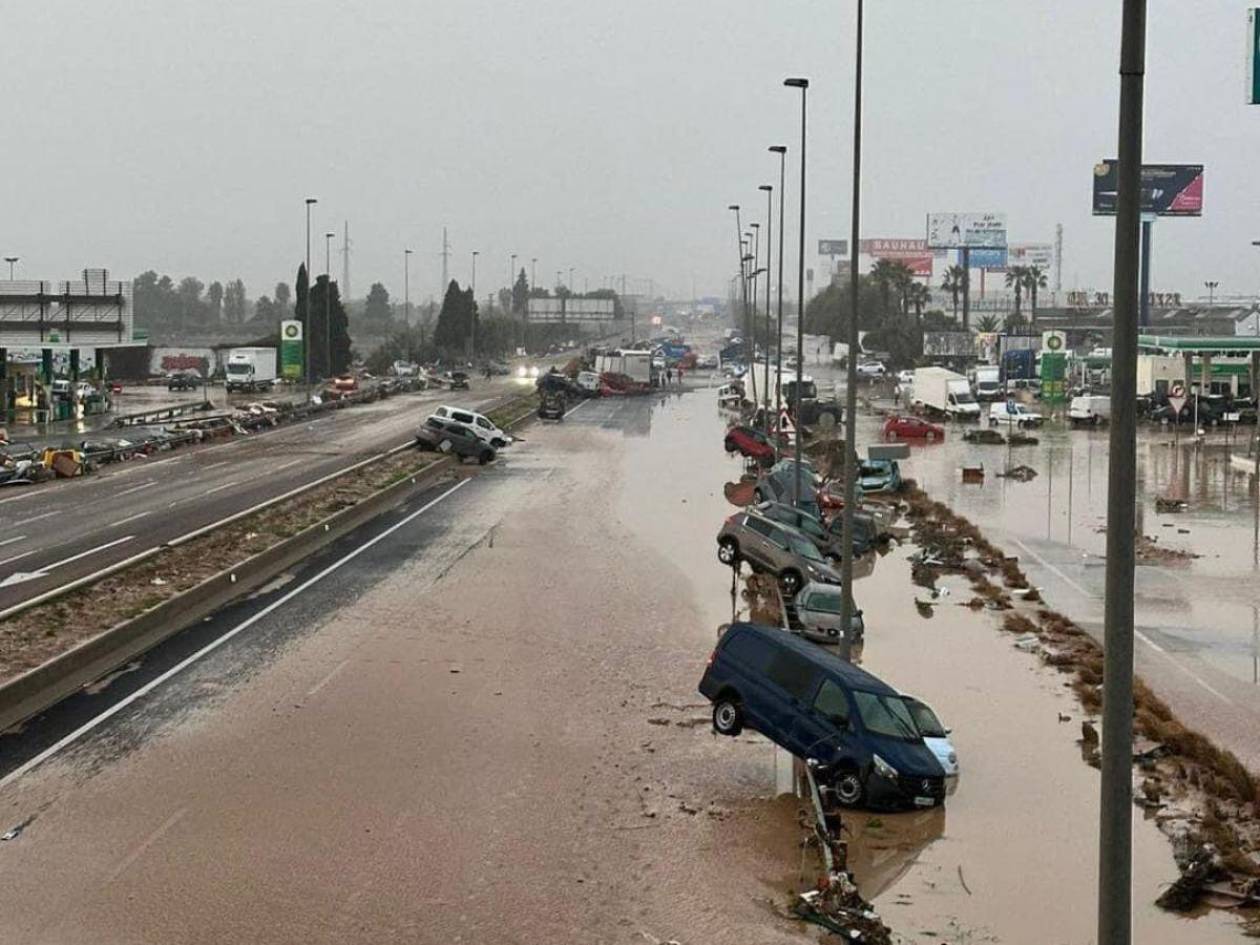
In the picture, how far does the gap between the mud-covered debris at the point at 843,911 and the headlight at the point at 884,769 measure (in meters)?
2.65

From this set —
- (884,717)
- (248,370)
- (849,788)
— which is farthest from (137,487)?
(248,370)

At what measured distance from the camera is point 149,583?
1093 inches

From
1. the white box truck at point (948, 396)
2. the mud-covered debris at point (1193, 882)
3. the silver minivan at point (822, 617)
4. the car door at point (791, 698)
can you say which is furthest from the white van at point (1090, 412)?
the mud-covered debris at point (1193, 882)

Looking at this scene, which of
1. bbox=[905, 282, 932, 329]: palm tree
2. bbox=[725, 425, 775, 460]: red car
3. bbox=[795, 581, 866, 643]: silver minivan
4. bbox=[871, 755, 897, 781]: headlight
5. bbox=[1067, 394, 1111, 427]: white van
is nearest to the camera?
bbox=[871, 755, 897, 781]: headlight

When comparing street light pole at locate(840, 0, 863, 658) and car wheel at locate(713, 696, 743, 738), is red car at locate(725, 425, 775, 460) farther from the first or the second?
car wheel at locate(713, 696, 743, 738)

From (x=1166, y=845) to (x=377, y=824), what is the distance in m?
7.26

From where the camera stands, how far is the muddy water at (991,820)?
13.6m

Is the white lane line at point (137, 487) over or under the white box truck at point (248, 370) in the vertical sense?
under

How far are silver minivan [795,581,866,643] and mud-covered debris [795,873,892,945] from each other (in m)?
11.6

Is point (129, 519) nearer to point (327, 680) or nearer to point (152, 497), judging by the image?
point (152, 497)

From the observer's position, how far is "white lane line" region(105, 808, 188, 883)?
14.0 m

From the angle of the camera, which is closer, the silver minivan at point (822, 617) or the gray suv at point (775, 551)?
the silver minivan at point (822, 617)

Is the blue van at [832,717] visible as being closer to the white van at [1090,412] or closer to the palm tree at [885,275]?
the white van at [1090,412]

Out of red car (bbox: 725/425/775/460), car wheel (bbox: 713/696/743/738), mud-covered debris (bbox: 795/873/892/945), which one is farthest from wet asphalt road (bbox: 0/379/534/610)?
mud-covered debris (bbox: 795/873/892/945)
